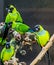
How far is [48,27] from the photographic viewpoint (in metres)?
1.45

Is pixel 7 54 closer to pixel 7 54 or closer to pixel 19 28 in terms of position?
pixel 7 54

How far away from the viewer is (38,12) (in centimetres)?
144

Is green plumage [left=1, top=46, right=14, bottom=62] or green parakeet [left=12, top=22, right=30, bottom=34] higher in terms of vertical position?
green parakeet [left=12, top=22, right=30, bottom=34]

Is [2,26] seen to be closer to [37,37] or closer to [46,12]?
[37,37]

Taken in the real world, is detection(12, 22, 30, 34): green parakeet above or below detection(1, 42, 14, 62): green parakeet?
above

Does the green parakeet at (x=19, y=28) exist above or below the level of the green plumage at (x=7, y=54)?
above

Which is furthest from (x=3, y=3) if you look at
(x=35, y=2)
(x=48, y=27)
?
(x=48, y=27)

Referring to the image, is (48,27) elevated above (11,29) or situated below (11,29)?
below

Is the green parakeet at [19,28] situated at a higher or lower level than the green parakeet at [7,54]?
higher

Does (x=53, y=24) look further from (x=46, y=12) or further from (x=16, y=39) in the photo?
(x=16, y=39)

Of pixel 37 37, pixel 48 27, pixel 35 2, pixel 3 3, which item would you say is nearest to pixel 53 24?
pixel 48 27

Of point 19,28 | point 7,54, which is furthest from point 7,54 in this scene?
point 19,28

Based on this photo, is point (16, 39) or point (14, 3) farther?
point (14, 3)

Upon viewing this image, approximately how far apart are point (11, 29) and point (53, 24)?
42 cm
